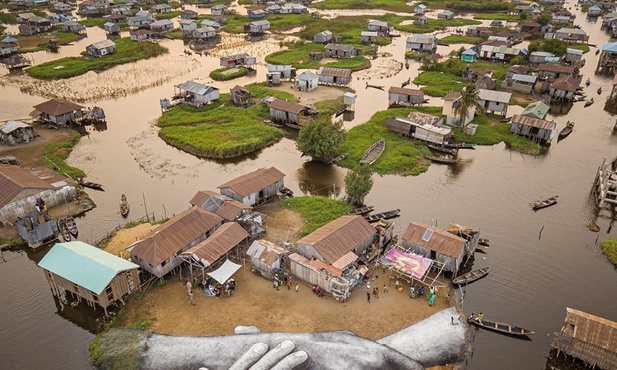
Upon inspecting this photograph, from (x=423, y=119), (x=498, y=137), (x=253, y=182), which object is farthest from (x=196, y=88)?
(x=498, y=137)

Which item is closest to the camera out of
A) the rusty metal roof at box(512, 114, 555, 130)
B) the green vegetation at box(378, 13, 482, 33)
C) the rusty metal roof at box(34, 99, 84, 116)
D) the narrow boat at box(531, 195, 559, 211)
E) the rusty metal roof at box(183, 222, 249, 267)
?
the rusty metal roof at box(183, 222, 249, 267)

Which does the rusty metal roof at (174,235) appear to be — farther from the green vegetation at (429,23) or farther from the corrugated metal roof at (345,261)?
the green vegetation at (429,23)

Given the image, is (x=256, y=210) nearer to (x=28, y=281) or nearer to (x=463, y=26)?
(x=28, y=281)

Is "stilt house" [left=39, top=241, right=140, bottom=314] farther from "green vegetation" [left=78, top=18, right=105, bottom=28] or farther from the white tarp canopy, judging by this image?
"green vegetation" [left=78, top=18, right=105, bottom=28]

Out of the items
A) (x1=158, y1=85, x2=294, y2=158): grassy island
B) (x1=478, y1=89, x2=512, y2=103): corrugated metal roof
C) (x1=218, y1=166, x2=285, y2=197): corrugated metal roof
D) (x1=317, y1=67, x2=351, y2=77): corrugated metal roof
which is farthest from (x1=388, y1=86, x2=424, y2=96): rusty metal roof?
(x1=218, y1=166, x2=285, y2=197): corrugated metal roof

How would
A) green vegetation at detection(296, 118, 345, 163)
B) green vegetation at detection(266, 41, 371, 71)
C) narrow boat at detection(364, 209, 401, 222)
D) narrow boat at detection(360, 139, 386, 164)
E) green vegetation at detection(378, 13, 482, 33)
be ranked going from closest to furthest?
narrow boat at detection(364, 209, 401, 222), green vegetation at detection(296, 118, 345, 163), narrow boat at detection(360, 139, 386, 164), green vegetation at detection(266, 41, 371, 71), green vegetation at detection(378, 13, 482, 33)

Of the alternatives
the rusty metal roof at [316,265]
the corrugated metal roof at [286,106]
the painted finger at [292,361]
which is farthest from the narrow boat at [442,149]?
the painted finger at [292,361]
